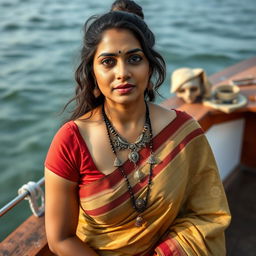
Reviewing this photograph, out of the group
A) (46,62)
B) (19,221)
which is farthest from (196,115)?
(46,62)

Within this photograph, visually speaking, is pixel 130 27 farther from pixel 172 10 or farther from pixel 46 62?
pixel 172 10

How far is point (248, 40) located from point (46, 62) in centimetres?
462

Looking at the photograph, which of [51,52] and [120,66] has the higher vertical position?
[120,66]

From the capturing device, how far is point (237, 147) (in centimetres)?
299

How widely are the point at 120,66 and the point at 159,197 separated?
0.52m

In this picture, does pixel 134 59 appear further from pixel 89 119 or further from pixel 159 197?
pixel 159 197

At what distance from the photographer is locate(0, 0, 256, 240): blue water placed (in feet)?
Answer: 12.5

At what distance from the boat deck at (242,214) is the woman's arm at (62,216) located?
1223mm

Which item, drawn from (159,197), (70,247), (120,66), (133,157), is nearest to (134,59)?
(120,66)

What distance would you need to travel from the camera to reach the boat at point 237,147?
2.40 meters

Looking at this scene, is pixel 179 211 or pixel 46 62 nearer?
pixel 179 211

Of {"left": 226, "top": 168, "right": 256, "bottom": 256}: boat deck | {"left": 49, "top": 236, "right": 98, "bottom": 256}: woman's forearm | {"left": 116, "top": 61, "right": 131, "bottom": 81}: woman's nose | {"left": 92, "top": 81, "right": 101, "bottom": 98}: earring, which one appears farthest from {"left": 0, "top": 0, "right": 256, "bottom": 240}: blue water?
{"left": 226, "top": 168, "right": 256, "bottom": 256}: boat deck

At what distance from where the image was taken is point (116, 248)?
1.44 meters

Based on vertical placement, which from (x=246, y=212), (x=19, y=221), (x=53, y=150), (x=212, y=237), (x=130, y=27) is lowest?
(x=19, y=221)
